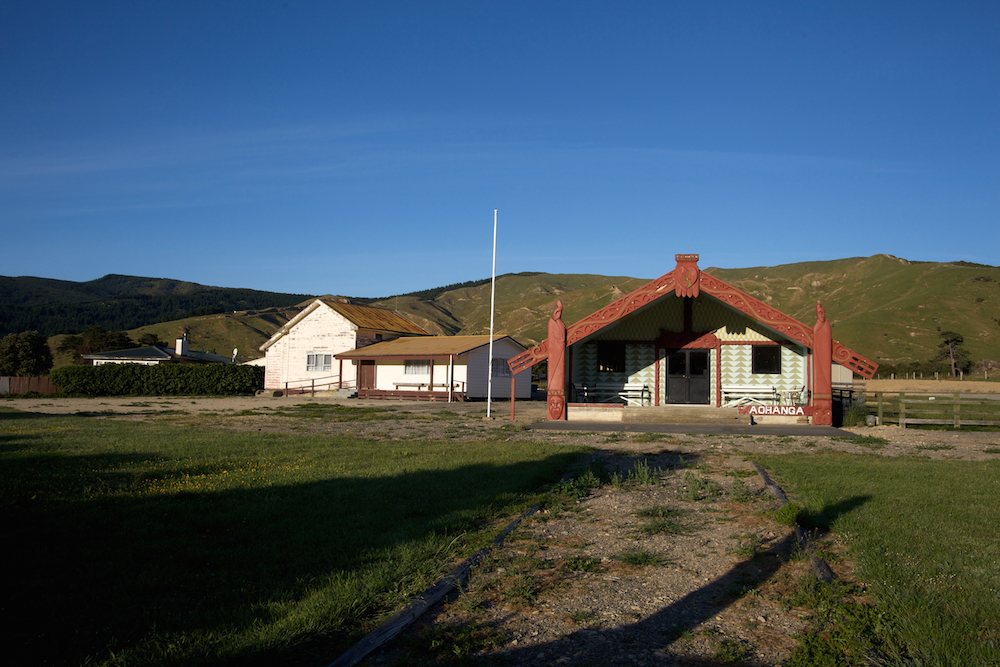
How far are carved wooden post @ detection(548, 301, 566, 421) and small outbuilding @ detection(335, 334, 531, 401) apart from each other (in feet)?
49.2

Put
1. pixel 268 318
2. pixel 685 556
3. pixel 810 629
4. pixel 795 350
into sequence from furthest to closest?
pixel 268 318 < pixel 795 350 < pixel 685 556 < pixel 810 629

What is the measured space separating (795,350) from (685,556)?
2087 cm

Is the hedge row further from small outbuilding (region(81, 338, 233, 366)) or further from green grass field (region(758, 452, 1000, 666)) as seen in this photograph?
green grass field (region(758, 452, 1000, 666))

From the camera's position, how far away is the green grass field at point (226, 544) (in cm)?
410

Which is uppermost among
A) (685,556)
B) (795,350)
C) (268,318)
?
(268,318)

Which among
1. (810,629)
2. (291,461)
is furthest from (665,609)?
(291,461)

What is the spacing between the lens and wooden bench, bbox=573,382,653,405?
85.2 ft

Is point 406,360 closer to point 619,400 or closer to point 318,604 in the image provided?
point 619,400

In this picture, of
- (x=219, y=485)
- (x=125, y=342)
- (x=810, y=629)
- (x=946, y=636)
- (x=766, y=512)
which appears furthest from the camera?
(x=125, y=342)

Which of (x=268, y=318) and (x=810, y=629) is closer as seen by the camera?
(x=810, y=629)

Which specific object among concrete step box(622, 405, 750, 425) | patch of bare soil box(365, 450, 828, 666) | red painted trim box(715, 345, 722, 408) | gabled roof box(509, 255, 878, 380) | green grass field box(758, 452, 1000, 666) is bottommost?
patch of bare soil box(365, 450, 828, 666)

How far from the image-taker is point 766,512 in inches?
318

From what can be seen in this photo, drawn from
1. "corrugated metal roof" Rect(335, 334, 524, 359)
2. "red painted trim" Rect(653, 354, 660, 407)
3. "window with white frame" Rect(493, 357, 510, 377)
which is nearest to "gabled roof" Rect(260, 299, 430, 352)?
"corrugated metal roof" Rect(335, 334, 524, 359)

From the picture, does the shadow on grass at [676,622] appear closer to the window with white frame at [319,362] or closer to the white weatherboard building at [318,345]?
the white weatherboard building at [318,345]
